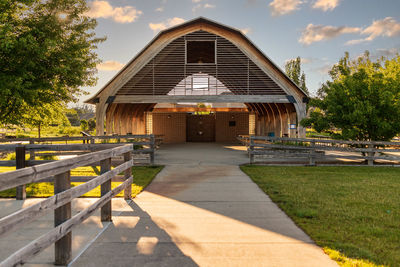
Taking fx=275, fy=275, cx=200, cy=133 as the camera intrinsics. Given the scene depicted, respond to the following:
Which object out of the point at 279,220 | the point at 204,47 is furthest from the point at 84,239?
the point at 204,47

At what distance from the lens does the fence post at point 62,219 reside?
3018mm

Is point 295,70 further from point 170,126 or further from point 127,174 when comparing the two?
point 127,174

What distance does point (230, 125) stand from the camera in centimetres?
2784

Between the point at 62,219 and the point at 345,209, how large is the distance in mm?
4976

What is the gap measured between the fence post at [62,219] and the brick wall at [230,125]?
81.5 ft

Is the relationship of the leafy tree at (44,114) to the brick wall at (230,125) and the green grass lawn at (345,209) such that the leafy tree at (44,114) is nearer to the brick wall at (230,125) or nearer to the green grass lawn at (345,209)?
the green grass lawn at (345,209)

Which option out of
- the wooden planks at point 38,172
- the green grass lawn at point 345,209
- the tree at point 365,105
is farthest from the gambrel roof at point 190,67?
the wooden planks at point 38,172

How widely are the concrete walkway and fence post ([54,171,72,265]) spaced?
0.17 m

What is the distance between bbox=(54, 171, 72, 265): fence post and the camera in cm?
302

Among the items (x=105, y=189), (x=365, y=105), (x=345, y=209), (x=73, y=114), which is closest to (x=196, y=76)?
(x=365, y=105)

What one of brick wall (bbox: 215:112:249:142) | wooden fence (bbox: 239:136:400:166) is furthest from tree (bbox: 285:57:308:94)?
wooden fence (bbox: 239:136:400:166)

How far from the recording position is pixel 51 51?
1127 cm

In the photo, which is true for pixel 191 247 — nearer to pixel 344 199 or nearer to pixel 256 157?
pixel 344 199

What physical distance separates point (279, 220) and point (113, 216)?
2937 mm
